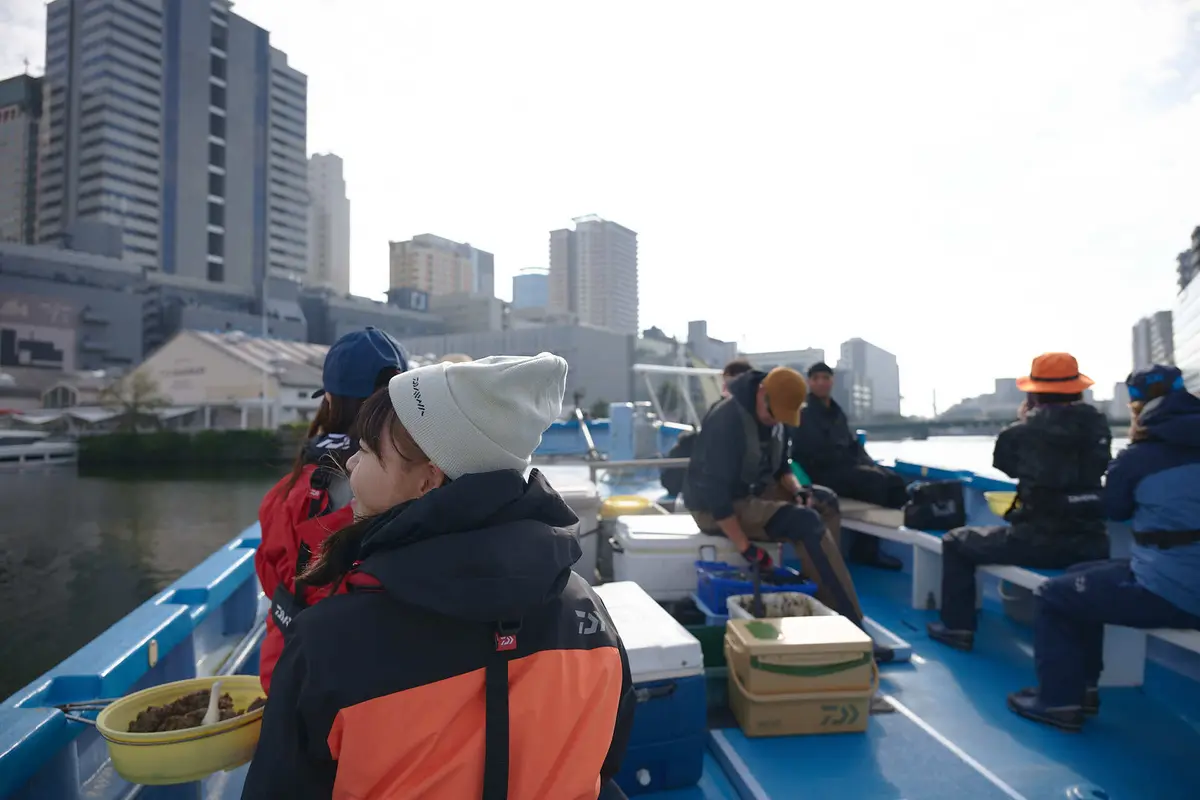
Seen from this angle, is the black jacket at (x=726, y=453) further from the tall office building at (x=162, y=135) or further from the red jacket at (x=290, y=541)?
the tall office building at (x=162, y=135)

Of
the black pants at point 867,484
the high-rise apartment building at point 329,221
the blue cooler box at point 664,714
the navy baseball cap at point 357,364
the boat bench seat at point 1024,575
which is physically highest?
the high-rise apartment building at point 329,221

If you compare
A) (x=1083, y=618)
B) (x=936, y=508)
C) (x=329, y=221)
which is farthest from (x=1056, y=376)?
(x=329, y=221)

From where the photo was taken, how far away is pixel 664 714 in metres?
2.13

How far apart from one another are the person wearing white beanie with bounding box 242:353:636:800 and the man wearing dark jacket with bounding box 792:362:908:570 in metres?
4.26

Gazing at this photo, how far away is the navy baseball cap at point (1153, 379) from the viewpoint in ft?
8.19

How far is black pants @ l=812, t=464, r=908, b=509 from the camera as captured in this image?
4.71 m

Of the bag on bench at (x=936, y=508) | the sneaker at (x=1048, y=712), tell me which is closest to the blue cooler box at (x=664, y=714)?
the sneaker at (x=1048, y=712)

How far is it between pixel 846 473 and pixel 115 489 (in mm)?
30940

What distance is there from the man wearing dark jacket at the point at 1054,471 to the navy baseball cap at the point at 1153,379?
1.26ft

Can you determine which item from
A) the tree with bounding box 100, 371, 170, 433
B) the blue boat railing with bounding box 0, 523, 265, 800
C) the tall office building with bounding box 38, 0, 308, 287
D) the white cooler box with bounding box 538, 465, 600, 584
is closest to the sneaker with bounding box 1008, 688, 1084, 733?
the white cooler box with bounding box 538, 465, 600, 584

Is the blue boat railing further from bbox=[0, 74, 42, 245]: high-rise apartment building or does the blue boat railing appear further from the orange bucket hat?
bbox=[0, 74, 42, 245]: high-rise apartment building

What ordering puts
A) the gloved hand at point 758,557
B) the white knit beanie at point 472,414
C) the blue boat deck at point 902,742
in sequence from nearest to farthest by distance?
the white knit beanie at point 472,414
the blue boat deck at point 902,742
the gloved hand at point 758,557

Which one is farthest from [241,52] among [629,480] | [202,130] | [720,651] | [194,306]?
[720,651]

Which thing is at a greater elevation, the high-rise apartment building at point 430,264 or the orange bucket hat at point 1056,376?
the high-rise apartment building at point 430,264
